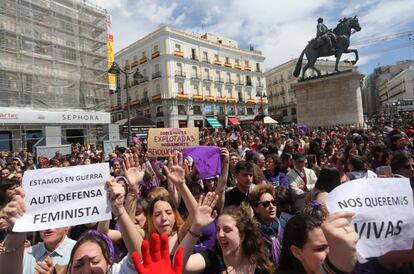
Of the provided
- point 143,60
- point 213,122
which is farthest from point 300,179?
point 143,60

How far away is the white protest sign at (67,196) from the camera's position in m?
2.59

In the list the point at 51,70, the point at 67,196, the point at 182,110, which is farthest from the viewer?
the point at 182,110

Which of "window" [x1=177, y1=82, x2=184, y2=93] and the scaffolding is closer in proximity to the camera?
the scaffolding

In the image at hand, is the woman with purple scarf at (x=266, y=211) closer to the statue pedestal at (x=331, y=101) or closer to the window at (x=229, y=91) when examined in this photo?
the statue pedestal at (x=331, y=101)

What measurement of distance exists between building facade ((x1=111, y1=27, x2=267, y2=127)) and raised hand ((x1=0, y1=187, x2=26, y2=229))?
41.1 metres

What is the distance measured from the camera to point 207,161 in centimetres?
507

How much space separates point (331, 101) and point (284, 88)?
4930cm

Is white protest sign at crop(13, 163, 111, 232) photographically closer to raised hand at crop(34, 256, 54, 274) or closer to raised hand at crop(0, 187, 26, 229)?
raised hand at crop(0, 187, 26, 229)

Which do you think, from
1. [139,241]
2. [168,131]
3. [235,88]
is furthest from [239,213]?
[235,88]

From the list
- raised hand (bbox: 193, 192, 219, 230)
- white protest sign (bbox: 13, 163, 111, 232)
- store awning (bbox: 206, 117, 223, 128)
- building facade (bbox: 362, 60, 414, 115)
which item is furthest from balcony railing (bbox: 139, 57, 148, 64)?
building facade (bbox: 362, 60, 414, 115)

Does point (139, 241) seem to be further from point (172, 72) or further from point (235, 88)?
point (235, 88)

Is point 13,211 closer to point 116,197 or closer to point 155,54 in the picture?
point 116,197

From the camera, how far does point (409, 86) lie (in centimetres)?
7931

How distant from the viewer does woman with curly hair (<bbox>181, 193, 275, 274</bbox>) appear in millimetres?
2463
